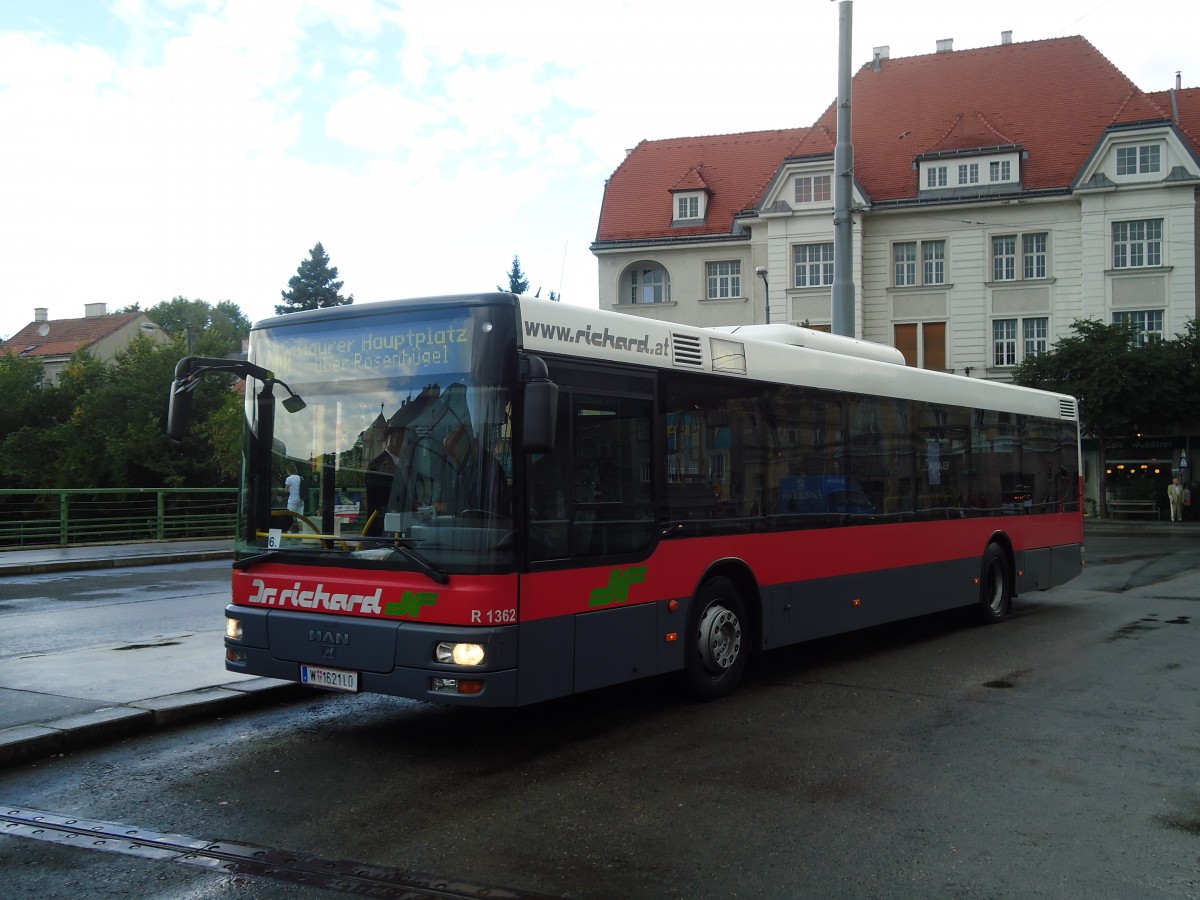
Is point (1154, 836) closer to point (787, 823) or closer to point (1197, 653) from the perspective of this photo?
point (787, 823)

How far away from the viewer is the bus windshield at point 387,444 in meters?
6.64

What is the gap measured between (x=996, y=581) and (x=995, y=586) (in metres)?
0.07

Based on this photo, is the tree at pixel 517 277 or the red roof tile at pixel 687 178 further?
the tree at pixel 517 277

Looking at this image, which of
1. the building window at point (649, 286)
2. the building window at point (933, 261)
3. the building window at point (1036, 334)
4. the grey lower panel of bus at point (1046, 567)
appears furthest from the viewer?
the building window at point (649, 286)

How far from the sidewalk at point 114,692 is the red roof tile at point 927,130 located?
41.7 m

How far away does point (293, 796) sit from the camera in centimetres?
604

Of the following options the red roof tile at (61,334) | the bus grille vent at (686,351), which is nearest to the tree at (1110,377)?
the bus grille vent at (686,351)

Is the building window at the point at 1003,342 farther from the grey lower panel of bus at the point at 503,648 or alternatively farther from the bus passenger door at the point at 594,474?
the bus passenger door at the point at 594,474

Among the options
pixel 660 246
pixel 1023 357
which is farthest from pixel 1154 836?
pixel 660 246

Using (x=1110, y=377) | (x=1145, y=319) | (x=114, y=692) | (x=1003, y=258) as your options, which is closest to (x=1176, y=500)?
(x=1110, y=377)

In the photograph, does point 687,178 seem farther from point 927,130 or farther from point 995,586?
point 995,586

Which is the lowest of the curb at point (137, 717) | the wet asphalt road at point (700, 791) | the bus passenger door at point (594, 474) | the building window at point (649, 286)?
the wet asphalt road at point (700, 791)

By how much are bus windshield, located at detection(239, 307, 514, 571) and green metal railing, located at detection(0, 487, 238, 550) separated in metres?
16.6

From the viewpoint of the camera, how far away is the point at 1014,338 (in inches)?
1831
